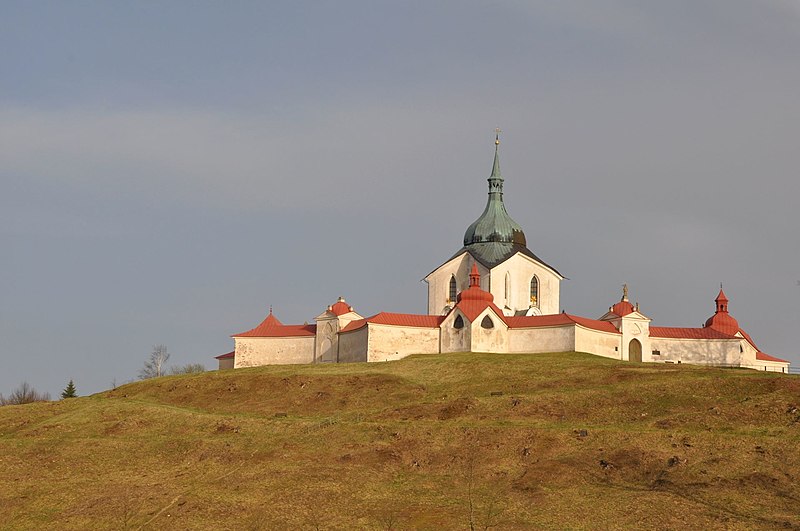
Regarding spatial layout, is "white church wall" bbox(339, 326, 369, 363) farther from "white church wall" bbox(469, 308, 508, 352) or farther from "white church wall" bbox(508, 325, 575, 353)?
"white church wall" bbox(508, 325, 575, 353)

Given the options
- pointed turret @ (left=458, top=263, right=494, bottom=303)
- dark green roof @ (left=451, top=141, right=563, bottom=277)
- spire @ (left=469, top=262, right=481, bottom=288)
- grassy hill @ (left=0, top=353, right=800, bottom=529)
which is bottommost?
grassy hill @ (left=0, top=353, right=800, bottom=529)

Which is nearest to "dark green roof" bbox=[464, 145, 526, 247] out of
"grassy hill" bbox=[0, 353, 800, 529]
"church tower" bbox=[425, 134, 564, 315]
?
"church tower" bbox=[425, 134, 564, 315]

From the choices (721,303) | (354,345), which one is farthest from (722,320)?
(354,345)

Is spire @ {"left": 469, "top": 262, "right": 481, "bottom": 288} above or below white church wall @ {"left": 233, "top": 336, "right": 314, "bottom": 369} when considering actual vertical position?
above

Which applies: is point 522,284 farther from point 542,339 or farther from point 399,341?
point 399,341

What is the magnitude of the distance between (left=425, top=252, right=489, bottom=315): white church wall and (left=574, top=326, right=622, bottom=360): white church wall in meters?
16.0

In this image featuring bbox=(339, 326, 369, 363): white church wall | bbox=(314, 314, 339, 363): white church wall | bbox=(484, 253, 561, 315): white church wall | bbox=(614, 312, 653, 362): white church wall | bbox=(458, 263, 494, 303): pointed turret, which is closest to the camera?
bbox=(339, 326, 369, 363): white church wall

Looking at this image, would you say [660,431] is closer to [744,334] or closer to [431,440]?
[431,440]

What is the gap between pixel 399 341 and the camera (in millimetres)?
86250

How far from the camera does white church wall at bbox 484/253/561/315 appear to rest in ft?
315

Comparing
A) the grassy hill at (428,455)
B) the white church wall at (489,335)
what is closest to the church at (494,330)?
the white church wall at (489,335)

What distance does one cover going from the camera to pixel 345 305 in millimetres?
92500

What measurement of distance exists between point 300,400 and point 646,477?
28.6 meters

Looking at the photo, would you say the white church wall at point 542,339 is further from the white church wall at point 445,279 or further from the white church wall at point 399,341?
the white church wall at point 445,279
